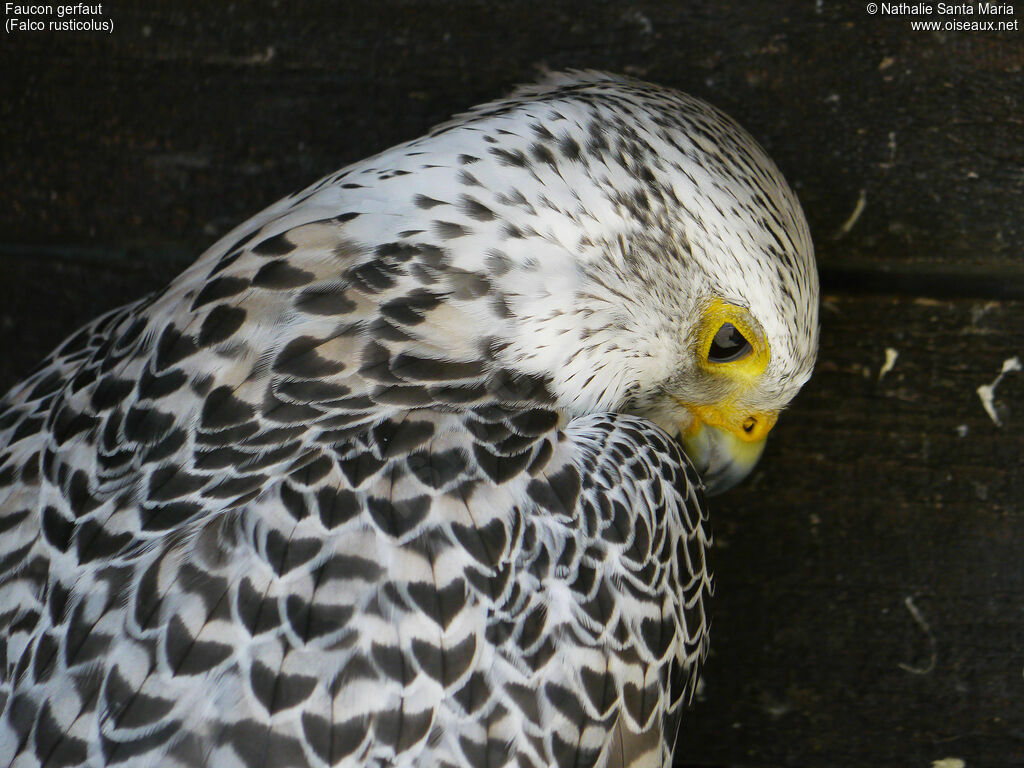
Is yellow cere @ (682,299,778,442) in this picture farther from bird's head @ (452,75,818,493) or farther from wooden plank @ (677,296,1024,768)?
wooden plank @ (677,296,1024,768)

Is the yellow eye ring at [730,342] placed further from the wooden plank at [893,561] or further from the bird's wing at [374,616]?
the wooden plank at [893,561]

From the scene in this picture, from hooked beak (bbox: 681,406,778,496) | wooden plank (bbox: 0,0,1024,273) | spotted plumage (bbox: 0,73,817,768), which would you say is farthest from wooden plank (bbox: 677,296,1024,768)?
spotted plumage (bbox: 0,73,817,768)

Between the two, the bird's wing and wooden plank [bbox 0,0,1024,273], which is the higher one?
wooden plank [bbox 0,0,1024,273]

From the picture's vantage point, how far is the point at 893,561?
1578 mm

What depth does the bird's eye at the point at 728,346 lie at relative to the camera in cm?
119

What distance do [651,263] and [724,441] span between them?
0.35m

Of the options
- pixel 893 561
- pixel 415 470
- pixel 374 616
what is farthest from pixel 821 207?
pixel 374 616

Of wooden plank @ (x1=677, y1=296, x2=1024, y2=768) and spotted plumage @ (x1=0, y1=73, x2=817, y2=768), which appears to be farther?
wooden plank @ (x1=677, y1=296, x2=1024, y2=768)

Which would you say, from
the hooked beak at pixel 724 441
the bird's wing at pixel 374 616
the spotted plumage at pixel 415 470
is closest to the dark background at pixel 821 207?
the hooked beak at pixel 724 441

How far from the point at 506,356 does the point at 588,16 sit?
2.59ft

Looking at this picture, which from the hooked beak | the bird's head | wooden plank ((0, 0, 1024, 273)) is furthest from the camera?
wooden plank ((0, 0, 1024, 273))

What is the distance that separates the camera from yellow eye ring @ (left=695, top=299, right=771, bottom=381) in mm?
1144

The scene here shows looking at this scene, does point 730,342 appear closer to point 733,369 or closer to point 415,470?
point 733,369

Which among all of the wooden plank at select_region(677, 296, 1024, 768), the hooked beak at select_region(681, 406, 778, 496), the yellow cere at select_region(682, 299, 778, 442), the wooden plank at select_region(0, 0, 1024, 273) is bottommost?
the wooden plank at select_region(677, 296, 1024, 768)
